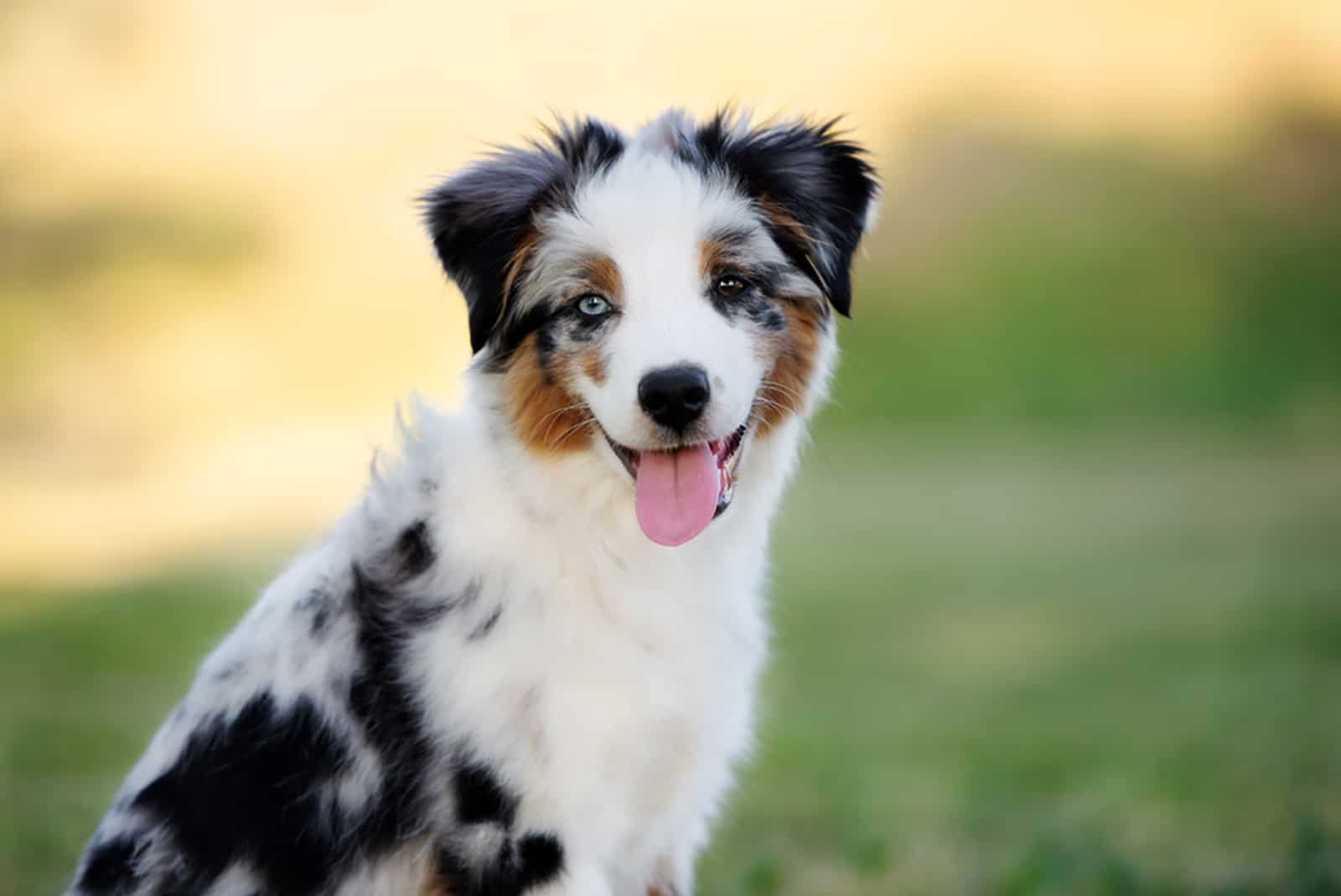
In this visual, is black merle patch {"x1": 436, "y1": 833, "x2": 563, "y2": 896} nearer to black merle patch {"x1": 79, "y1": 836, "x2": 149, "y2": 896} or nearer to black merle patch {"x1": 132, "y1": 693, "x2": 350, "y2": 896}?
black merle patch {"x1": 132, "y1": 693, "x2": 350, "y2": 896}

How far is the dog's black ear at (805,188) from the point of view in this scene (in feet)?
12.5

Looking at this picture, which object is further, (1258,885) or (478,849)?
(1258,885)

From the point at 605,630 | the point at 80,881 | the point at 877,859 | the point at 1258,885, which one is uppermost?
the point at 605,630

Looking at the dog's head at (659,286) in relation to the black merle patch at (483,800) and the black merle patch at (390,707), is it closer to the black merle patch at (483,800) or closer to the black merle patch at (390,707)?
the black merle patch at (390,707)

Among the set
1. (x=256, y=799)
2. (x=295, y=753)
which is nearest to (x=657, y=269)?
(x=295, y=753)

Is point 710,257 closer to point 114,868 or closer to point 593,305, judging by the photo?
point 593,305

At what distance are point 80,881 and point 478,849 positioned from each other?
0.99 m

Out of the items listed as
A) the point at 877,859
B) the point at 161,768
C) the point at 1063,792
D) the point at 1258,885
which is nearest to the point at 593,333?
the point at 161,768

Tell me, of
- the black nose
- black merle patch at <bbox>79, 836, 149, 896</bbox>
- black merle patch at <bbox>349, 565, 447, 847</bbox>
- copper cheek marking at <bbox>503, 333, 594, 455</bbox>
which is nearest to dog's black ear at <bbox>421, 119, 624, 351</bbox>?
copper cheek marking at <bbox>503, 333, 594, 455</bbox>

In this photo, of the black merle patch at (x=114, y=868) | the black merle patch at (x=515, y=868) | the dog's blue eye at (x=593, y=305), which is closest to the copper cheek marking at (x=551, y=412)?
the dog's blue eye at (x=593, y=305)

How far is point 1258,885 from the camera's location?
4910 mm

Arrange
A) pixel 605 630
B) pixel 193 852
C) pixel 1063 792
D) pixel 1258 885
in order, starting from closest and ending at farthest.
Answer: pixel 193 852 → pixel 605 630 → pixel 1258 885 → pixel 1063 792

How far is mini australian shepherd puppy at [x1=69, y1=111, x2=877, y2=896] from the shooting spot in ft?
10.9

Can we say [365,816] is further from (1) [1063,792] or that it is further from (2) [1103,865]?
(1) [1063,792]
